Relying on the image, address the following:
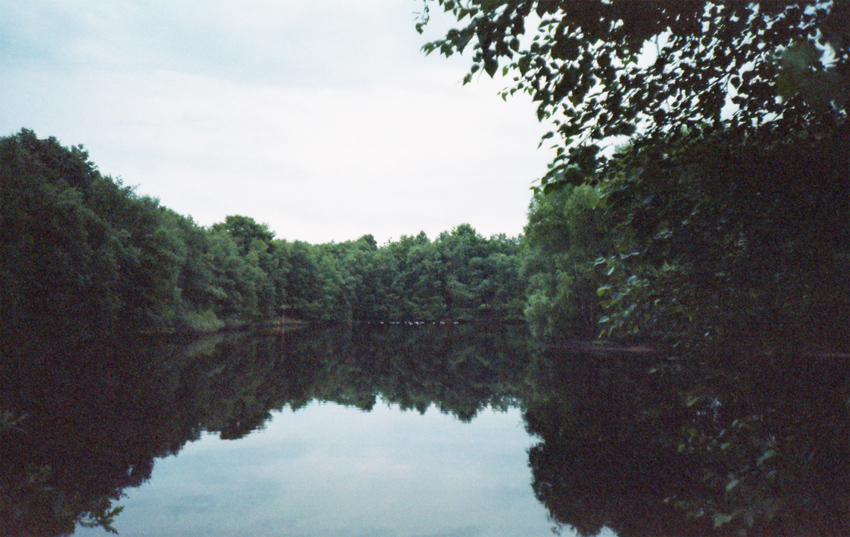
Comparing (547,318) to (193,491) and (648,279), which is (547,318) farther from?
(648,279)

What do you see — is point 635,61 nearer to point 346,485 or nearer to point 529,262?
point 346,485

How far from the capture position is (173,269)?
40500mm

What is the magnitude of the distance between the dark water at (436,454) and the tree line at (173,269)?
29.1ft

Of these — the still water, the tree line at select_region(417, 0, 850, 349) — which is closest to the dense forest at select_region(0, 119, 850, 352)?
the tree line at select_region(417, 0, 850, 349)

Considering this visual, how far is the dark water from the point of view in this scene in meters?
4.12

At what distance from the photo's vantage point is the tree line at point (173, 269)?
27.7 metres

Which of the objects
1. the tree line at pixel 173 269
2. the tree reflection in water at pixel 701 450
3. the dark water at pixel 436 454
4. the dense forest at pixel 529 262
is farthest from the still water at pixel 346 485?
the tree line at pixel 173 269

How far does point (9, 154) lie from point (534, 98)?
30.3m

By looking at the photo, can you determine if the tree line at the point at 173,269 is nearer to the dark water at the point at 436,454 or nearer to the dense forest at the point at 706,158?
the dark water at the point at 436,454

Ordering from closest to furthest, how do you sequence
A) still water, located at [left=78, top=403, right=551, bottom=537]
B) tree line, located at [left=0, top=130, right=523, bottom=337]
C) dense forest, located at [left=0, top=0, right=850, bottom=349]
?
dense forest, located at [left=0, top=0, right=850, bottom=349] → still water, located at [left=78, top=403, right=551, bottom=537] → tree line, located at [left=0, top=130, right=523, bottom=337]

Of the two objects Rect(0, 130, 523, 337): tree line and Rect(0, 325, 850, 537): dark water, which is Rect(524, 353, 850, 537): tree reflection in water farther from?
Rect(0, 130, 523, 337): tree line

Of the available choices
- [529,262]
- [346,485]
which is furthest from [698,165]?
[529,262]

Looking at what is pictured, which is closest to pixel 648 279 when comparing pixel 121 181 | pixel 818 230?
pixel 818 230

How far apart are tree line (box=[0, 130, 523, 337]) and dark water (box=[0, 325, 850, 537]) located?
8.88 m
